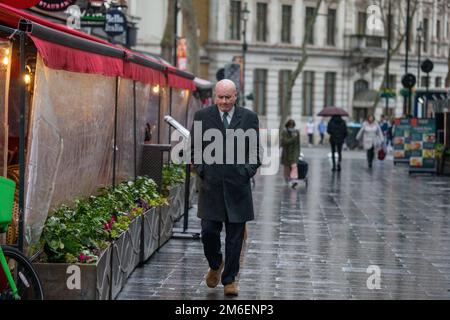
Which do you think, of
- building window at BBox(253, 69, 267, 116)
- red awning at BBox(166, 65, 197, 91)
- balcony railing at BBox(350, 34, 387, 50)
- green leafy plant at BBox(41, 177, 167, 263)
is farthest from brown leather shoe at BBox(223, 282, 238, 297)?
balcony railing at BBox(350, 34, 387, 50)

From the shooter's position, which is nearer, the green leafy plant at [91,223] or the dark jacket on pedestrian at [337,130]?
the green leafy plant at [91,223]

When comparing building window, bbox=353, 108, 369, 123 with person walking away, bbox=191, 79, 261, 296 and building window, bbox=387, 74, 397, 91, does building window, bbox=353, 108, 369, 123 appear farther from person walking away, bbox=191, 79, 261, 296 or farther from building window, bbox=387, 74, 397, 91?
person walking away, bbox=191, 79, 261, 296

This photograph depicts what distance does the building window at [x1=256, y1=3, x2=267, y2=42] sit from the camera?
64.9 m

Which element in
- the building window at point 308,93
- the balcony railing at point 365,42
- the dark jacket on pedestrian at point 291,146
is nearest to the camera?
the dark jacket on pedestrian at point 291,146

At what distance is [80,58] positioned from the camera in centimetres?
912

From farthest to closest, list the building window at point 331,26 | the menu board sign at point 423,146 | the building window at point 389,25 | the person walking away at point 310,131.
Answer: the building window at point 331,26 < the person walking away at point 310,131 < the building window at point 389,25 < the menu board sign at point 423,146

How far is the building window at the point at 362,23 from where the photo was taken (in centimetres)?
6738

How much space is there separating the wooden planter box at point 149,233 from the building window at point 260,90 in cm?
5268

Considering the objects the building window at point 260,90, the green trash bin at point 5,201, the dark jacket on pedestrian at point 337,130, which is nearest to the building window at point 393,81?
the building window at point 260,90

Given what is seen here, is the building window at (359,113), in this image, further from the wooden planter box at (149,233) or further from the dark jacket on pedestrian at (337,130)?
the wooden planter box at (149,233)

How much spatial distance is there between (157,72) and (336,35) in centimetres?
5370

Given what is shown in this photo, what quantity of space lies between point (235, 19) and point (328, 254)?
2085 inches

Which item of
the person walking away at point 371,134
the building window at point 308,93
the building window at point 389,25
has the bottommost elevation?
the person walking away at point 371,134

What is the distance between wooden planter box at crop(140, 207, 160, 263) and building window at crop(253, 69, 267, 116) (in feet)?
173
